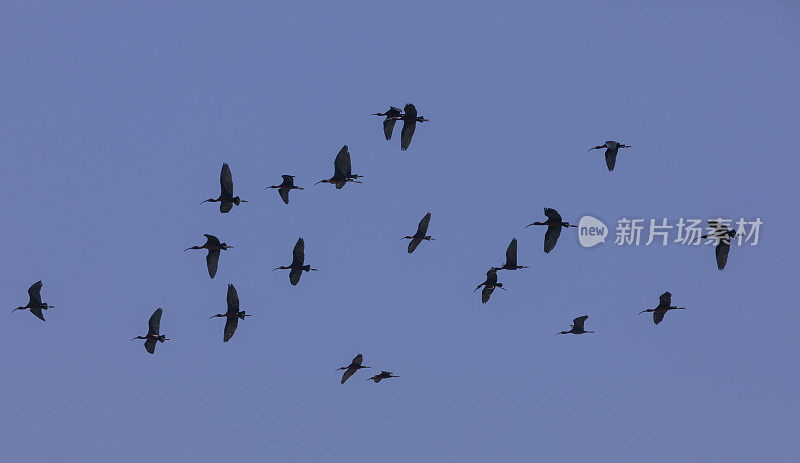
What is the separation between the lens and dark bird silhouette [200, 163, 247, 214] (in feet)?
227

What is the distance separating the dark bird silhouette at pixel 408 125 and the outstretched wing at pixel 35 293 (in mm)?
22273

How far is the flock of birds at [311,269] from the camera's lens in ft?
223

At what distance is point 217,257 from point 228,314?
336 centimetres

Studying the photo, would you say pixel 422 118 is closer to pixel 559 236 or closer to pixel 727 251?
pixel 559 236

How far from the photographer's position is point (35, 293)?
246ft

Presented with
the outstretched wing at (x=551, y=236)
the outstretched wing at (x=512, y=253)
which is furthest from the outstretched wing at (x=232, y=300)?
the outstretched wing at (x=551, y=236)

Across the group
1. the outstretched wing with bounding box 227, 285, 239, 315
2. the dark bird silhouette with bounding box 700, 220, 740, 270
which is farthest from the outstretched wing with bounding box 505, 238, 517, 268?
the outstretched wing with bounding box 227, 285, 239, 315

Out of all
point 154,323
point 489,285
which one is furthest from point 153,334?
point 489,285

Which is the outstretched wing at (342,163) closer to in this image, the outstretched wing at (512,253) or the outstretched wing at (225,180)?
the outstretched wing at (225,180)

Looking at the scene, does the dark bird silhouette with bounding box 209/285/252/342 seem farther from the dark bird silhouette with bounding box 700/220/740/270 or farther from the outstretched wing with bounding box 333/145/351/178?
the dark bird silhouette with bounding box 700/220/740/270

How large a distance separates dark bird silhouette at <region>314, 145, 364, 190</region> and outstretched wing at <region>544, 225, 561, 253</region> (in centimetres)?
992

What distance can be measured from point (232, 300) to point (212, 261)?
2839 mm

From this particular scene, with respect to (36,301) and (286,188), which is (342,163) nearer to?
(286,188)

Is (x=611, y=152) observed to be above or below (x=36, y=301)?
above
